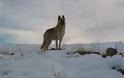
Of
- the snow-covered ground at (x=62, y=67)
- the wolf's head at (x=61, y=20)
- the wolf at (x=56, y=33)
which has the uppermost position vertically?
the wolf's head at (x=61, y=20)

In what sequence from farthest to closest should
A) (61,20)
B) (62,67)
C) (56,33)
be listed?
(56,33), (61,20), (62,67)

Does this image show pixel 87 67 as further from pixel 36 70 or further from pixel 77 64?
pixel 36 70

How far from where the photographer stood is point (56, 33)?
20656 millimetres

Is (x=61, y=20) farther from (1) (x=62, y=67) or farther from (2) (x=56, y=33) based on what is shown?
(1) (x=62, y=67)

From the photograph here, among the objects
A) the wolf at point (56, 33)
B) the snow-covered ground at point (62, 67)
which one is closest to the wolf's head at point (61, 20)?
the wolf at point (56, 33)

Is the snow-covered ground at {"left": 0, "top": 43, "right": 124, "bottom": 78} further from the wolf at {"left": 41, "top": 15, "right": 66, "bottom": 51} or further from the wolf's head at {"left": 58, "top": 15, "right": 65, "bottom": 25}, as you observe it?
the wolf's head at {"left": 58, "top": 15, "right": 65, "bottom": 25}

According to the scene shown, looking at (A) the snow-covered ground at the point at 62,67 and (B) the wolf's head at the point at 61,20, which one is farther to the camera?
(B) the wolf's head at the point at 61,20

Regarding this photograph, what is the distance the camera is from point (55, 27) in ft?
68.9

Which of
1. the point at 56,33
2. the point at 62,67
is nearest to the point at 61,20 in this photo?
the point at 56,33

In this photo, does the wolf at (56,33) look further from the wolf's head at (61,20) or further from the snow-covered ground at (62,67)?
the snow-covered ground at (62,67)

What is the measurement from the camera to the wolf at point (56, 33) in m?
20.3

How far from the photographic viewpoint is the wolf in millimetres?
20264

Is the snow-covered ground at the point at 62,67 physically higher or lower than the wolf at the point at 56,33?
lower

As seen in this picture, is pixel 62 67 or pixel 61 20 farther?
pixel 61 20
